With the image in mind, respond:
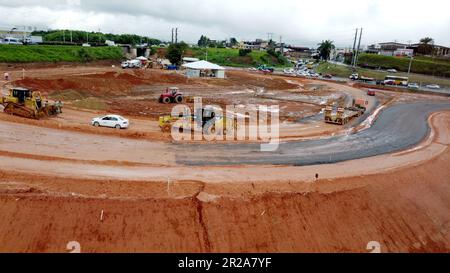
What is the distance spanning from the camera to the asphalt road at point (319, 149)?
2567cm

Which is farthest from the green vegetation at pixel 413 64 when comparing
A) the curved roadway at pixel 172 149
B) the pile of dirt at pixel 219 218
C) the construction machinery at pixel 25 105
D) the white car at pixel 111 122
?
the construction machinery at pixel 25 105

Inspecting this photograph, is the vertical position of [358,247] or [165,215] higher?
[165,215]

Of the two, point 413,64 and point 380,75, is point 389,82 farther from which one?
point 413,64

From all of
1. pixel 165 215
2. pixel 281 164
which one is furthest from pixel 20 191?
pixel 281 164

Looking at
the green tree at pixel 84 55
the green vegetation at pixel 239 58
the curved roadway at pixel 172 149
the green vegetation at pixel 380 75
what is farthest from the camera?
the green vegetation at pixel 239 58

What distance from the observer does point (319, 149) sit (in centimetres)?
2980

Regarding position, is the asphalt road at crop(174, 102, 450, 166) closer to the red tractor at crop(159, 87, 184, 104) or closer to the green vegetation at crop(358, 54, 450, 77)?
the red tractor at crop(159, 87, 184, 104)

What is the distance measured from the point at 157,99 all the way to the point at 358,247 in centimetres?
3540

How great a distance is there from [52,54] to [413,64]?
9493 cm

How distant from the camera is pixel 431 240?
64.8 feet

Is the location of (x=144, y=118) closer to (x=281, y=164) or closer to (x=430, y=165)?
(x=281, y=164)

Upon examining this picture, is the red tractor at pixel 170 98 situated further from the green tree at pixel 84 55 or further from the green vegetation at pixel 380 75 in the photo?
the green vegetation at pixel 380 75

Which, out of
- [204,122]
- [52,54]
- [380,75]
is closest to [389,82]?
[380,75]

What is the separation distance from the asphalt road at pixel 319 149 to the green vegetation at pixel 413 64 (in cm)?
7326
